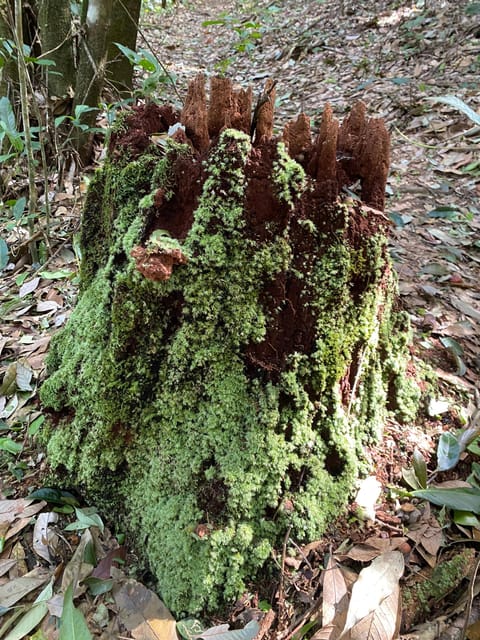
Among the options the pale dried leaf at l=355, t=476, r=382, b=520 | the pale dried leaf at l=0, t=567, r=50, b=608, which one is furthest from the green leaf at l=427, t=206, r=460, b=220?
the pale dried leaf at l=0, t=567, r=50, b=608

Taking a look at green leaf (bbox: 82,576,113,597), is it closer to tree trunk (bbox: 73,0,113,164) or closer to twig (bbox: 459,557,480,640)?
twig (bbox: 459,557,480,640)

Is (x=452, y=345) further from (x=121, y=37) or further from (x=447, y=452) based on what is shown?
(x=121, y=37)

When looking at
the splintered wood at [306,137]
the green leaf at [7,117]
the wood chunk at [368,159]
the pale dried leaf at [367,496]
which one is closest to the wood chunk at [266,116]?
the splintered wood at [306,137]

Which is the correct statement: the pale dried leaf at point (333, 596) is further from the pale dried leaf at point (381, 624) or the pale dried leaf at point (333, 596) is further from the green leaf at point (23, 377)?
the green leaf at point (23, 377)

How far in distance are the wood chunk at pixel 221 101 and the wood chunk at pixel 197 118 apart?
0.03m

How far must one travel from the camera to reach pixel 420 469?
5.24 ft

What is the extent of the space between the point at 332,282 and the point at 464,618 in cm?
100

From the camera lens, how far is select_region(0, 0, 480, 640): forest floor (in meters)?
1.37

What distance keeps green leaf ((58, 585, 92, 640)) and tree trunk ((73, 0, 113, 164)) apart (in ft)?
→ 11.8

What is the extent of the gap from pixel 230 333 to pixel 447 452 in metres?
0.88

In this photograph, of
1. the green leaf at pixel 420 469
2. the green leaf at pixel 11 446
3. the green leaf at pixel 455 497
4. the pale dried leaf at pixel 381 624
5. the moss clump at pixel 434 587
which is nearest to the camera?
the pale dried leaf at pixel 381 624

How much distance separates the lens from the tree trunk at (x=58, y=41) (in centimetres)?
392

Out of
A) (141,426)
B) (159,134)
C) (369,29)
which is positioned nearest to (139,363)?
(141,426)

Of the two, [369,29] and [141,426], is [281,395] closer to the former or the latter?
[141,426]
